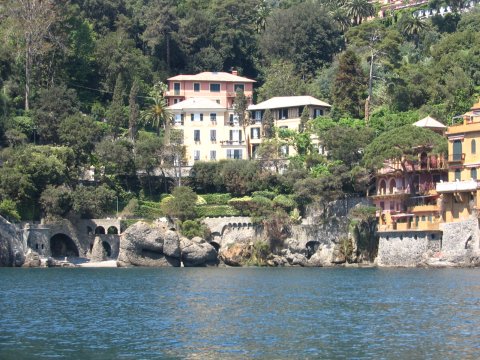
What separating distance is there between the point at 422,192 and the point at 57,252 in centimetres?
3170

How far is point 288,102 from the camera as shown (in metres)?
115

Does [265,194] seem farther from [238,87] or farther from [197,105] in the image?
[238,87]

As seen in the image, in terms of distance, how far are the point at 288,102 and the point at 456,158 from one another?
91.9 feet

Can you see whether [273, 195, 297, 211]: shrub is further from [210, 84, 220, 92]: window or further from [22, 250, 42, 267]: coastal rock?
[210, 84, 220, 92]: window

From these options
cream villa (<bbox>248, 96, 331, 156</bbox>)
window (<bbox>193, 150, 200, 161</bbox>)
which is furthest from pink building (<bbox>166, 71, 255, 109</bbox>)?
window (<bbox>193, 150, 200, 161</bbox>)

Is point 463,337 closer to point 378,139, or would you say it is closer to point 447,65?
point 378,139

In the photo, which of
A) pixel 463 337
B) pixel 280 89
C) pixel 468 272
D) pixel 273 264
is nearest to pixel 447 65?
pixel 280 89

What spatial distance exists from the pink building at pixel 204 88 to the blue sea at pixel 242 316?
4629 cm

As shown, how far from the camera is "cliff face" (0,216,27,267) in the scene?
93438mm

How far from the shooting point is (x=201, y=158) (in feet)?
374

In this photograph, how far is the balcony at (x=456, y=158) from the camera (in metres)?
89.8

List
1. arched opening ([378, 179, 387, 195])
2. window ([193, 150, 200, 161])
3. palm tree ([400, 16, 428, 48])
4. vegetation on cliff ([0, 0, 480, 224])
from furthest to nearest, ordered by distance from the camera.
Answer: palm tree ([400, 16, 428, 48])
window ([193, 150, 200, 161])
vegetation on cliff ([0, 0, 480, 224])
arched opening ([378, 179, 387, 195])

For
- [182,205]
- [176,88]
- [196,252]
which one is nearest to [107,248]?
[182,205]

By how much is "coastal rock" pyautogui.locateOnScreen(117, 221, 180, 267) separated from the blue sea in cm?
1326
